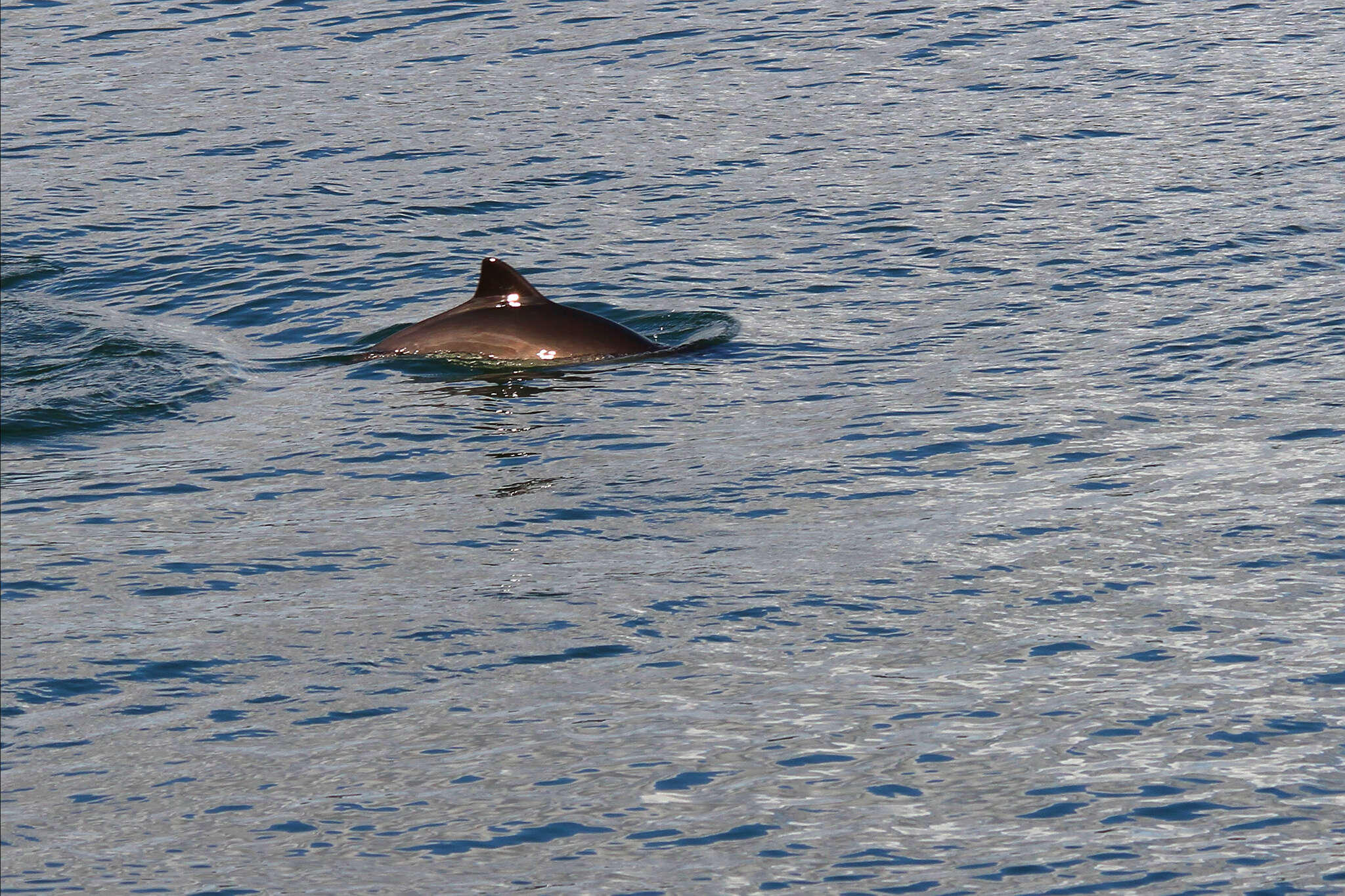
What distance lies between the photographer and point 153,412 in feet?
58.3

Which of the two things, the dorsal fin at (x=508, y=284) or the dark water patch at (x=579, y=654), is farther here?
the dorsal fin at (x=508, y=284)

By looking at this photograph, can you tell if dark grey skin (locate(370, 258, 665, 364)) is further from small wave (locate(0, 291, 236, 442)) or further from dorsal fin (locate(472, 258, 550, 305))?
small wave (locate(0, 291, 236, 442))

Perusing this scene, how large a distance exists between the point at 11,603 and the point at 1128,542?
313 inches

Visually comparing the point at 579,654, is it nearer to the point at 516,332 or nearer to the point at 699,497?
the point at 699,497

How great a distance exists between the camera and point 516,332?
19172mm

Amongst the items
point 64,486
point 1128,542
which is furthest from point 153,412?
point 1128,542

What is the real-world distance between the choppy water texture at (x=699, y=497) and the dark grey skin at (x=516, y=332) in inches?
19.9

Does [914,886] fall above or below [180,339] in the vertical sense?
below

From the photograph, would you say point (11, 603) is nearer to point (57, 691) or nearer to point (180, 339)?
point (57, 691)

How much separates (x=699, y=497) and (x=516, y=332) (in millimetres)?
4428

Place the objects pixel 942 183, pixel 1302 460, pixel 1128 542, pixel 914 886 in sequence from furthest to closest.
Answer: pixel 942 183
pixel 1302 460
pixel 1128 542
pixel 914 886

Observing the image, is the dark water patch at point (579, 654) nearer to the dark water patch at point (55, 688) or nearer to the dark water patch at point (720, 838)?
the dark water patch at point (720, 838)

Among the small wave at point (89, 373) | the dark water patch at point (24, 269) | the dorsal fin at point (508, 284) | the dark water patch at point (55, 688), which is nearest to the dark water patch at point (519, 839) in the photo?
the dark water patch at point (55, 688)

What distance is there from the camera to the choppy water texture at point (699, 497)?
10820 millimetres
